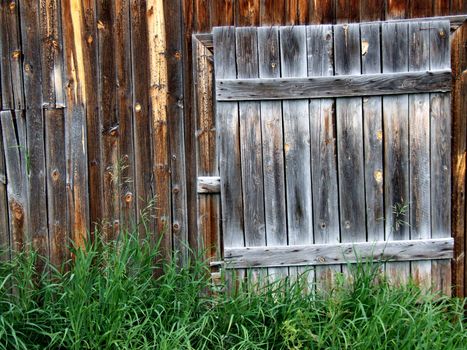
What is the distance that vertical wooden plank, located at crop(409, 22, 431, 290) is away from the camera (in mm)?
Result: 3904

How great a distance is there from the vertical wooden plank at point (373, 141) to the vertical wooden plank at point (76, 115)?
76.5 inches

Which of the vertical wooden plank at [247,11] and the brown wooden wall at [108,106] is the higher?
the vertical wooden plank at [247,11]

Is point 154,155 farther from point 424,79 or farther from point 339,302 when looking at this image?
point 424,79

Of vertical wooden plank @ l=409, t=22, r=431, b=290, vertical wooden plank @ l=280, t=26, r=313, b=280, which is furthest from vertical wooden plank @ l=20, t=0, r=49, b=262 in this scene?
vertical wooden plank @ l=409, t=22, r=431, b=290

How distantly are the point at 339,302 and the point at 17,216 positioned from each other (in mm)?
2302

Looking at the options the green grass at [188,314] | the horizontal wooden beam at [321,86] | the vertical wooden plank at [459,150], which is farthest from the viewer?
the vertical wooden plank at [459,150]

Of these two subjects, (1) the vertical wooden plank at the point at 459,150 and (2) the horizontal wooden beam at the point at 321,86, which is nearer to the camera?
(2) the horizontal wooden beam at the point at 321,86

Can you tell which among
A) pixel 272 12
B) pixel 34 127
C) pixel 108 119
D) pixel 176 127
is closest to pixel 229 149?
pixel 176 127

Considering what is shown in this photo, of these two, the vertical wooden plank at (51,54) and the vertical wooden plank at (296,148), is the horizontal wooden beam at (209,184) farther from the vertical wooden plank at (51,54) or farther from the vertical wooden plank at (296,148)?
the vertical wooden plank at (51,54)

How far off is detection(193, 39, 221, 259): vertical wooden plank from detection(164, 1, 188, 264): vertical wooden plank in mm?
108

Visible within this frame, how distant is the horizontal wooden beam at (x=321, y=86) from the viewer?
3.88 metres

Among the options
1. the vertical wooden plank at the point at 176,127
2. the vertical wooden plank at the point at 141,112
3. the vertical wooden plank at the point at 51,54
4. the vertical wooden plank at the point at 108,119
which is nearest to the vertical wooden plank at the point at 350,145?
the vertical wooden plank at the point at 176,127

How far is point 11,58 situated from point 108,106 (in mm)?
749

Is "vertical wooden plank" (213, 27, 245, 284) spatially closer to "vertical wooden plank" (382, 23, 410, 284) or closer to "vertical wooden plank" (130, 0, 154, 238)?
"vertical wooden plank" (130, 0, 154, 238)
